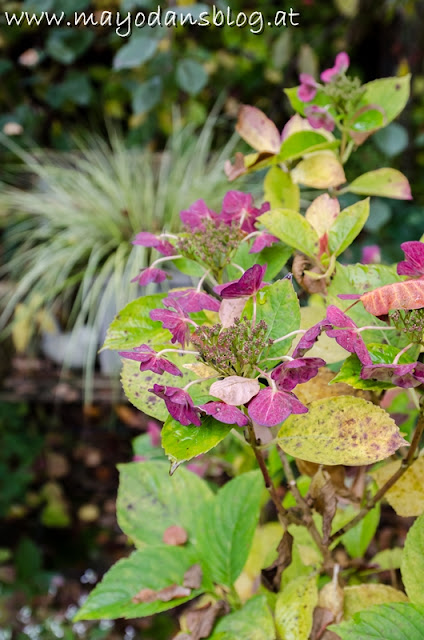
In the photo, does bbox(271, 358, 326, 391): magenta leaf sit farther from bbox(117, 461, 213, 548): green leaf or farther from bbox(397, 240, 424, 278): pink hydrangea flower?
bbox(117, 461, 213, 548): green leaf

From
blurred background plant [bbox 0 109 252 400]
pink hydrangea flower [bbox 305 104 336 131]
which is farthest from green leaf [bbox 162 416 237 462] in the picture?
blurred background plant [bbox 0 109 252 400]

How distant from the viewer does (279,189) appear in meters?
0.59

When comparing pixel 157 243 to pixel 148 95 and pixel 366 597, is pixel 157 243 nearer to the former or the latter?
pixel 366 597

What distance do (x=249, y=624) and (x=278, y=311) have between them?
0.26 meters

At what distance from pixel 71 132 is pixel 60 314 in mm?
1016

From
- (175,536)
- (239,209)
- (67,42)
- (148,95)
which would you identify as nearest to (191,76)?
(148,95)

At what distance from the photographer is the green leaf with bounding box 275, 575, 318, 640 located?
0.46m

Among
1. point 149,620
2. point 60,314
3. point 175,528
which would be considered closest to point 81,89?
point 60,314

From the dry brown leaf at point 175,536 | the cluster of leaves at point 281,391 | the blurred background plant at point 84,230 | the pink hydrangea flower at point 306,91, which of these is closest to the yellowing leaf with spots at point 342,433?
the cluster of leaves at point 281,391

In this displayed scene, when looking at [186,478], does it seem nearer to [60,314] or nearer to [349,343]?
A: [349,343]

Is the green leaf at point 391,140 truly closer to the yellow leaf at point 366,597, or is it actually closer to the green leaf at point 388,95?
the green leaf at point 388,95

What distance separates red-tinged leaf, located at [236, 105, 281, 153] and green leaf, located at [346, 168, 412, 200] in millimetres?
92

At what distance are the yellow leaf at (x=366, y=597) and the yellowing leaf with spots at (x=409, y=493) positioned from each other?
7 centimetres

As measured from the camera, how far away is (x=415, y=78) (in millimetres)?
2014
